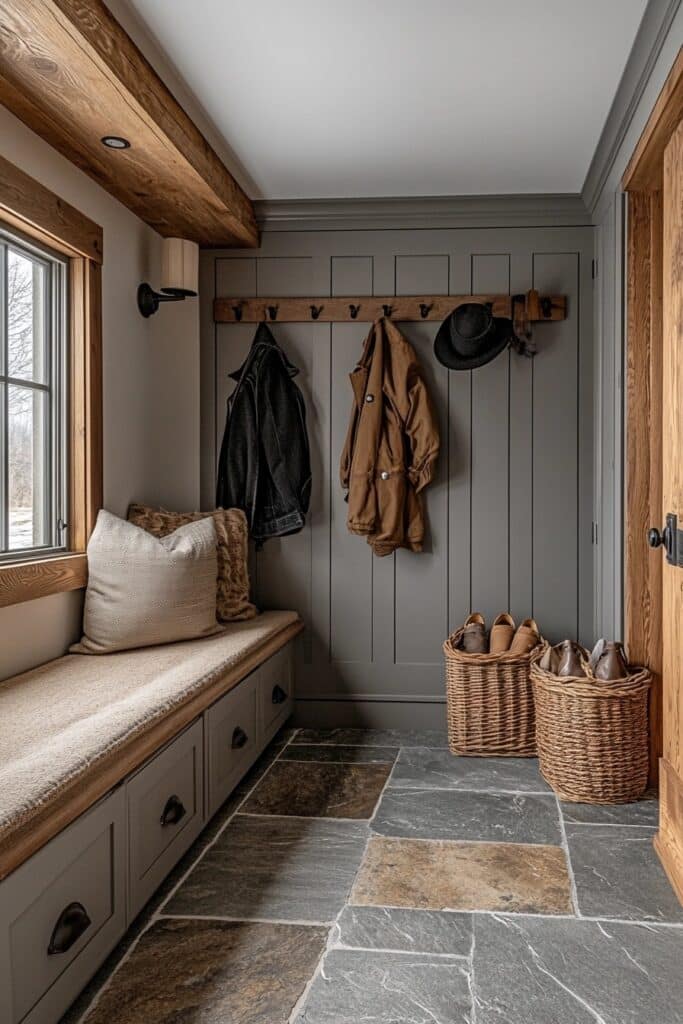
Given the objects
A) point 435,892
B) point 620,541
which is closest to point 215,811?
point 435,892

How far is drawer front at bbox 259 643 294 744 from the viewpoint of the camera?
3.69m

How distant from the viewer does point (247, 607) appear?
13.1ft

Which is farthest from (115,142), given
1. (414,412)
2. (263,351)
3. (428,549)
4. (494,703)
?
(494,703)

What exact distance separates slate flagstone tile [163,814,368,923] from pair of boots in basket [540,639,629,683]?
0.93 m

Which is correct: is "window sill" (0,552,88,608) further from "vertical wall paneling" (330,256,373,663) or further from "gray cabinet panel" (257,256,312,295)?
"gray cabinet panel" (257,256,312,295)

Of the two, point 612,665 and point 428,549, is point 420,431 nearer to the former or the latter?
point 428,549

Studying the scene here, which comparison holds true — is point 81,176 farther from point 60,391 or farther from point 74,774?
point 74,774

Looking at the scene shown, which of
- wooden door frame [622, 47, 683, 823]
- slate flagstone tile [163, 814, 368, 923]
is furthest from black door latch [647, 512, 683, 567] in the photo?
slate flagstone tile [163, 814, 368, 923]

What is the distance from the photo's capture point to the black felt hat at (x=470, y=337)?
12.9ft

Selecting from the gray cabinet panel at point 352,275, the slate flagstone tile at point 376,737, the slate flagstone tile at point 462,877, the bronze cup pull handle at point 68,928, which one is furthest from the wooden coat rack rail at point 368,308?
the bronze cup pull handle at point 68,928

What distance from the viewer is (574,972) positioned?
2121mm

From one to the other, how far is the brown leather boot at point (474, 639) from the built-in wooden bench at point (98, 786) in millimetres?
920

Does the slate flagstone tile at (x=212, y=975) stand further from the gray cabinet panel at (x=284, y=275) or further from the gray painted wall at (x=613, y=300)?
the gray cabinet panel at (x=284, y=275)

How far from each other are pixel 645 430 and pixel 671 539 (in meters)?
0.80
